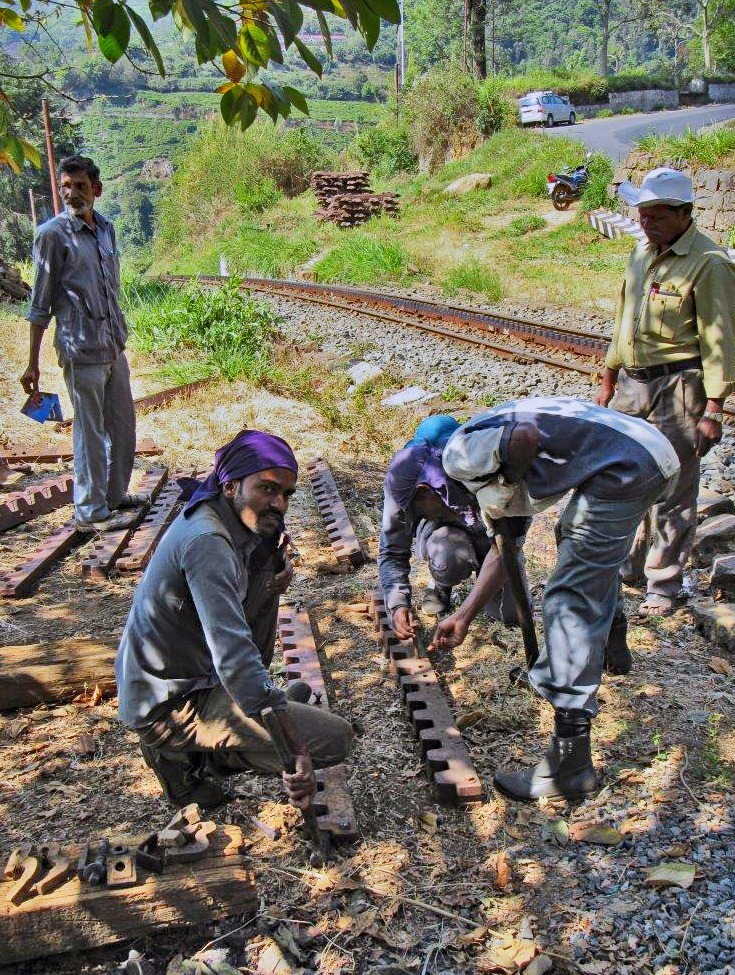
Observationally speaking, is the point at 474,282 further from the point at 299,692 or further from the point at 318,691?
the point at 299,692

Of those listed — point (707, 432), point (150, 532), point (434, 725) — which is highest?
point (707, 432)

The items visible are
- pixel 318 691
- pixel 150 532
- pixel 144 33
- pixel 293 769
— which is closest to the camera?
pixel 144 33

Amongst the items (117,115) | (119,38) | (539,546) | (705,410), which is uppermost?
(117,115)

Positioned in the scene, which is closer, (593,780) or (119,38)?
(119,38)

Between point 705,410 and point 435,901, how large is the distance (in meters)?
2.64

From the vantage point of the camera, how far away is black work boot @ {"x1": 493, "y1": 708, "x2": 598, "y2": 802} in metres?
3.19

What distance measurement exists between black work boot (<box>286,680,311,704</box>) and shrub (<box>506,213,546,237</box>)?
1655 cm

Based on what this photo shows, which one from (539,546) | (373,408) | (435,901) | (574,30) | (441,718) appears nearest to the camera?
(435,901)

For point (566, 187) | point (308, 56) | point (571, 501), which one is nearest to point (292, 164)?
point (566, 187)

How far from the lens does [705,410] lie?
4.20 meters

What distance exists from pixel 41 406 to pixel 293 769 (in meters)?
3.74

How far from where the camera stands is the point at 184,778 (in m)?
Result: 3.06

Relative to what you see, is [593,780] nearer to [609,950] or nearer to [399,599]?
[609,950]

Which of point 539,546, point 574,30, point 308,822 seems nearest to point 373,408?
point 539,546
